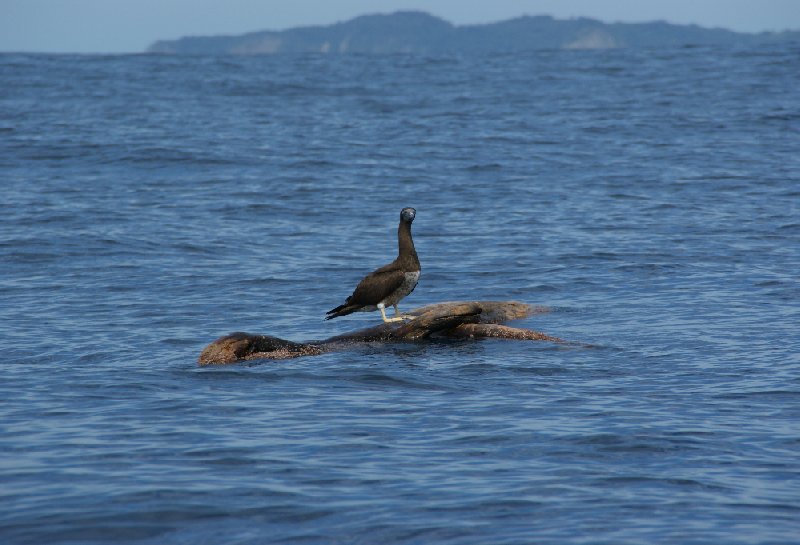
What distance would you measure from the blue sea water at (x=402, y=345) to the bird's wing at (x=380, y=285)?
760 mm

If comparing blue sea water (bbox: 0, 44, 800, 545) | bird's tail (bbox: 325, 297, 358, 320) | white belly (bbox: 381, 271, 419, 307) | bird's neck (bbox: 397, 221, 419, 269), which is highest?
bird's neck (bbox: 397, 221, 419, 269)

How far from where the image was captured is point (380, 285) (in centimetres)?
1573

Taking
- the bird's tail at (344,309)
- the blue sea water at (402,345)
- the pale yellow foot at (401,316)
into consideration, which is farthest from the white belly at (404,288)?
the blue sea water at (402,345)

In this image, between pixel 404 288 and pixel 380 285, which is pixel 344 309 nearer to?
pixel 380 285

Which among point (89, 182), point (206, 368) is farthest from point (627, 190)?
point (206, 368)

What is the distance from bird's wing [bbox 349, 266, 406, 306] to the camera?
620 inches

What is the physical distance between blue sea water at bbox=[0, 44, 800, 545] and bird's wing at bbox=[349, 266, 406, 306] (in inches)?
29.9

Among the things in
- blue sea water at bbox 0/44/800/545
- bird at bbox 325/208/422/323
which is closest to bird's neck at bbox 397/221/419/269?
bird at bbox 325/208/422/323

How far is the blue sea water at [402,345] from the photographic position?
30.7ft

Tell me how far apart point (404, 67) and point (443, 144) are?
36.8 metres

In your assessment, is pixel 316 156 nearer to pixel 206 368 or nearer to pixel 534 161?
pixel 534 161

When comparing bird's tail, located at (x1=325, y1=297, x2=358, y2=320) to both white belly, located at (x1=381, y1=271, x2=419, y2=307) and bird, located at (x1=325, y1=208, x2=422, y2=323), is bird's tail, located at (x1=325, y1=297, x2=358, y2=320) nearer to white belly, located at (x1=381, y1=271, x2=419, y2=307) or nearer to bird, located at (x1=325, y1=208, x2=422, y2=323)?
bird, located at (x1=325, y1=208, x2=422, y2=323)

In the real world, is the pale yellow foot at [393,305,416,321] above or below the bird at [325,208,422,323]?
below

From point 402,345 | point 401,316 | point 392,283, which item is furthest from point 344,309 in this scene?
point 402,345
